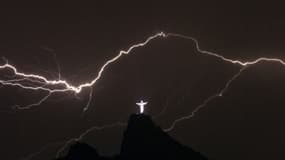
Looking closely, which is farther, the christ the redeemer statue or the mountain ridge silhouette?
the christ the redeemer statue

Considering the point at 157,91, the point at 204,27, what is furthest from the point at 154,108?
the point at 204,27

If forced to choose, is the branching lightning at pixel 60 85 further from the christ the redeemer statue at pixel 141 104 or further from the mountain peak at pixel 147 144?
the mountain peak at pixel 147 144

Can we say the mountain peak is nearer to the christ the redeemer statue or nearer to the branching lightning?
the christ the redeemer statue

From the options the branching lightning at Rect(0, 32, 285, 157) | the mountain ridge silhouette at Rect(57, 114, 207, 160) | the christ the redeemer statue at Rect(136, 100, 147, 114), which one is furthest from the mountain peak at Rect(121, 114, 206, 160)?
the branching lightning at Rect(0, 32, 285, 157)

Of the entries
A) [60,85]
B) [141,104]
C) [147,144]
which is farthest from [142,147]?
[60,85]

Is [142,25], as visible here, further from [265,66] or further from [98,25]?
[265,66]

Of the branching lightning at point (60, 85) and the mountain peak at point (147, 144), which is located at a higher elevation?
the branching lightning at point (60, 85)

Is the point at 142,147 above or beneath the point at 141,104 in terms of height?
beneath

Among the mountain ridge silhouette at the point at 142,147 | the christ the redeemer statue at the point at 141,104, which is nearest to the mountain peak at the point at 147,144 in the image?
the mountain ridge silhouette at the point at 142,147

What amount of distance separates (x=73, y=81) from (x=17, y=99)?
0.40 meters

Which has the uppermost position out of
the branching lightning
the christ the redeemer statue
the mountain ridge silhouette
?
the branching lightning

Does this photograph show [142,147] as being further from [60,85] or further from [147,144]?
[60,85]

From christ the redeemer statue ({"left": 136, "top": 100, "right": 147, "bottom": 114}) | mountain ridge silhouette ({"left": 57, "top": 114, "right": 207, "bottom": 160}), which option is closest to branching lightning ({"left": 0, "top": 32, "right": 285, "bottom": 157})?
christ the redeemer statue ({"left": 136, "top": 100, "right": 147, "bottom": 114})

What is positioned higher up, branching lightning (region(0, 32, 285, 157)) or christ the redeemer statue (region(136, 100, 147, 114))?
branching lightning (region(0, 32, 285, 157))
